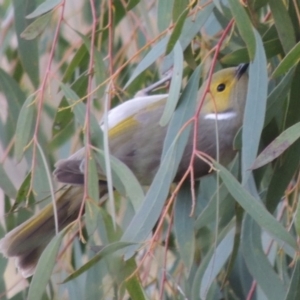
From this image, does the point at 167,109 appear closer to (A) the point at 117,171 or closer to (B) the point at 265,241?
(A) the point at 117,171

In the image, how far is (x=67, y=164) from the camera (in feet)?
3.87

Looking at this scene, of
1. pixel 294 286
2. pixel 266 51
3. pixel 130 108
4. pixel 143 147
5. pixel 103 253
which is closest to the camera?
pixel 103 253

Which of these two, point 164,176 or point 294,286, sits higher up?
point 164,176

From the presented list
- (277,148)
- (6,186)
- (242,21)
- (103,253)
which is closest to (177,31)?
(242,21)

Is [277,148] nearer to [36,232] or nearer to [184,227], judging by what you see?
[184,227]

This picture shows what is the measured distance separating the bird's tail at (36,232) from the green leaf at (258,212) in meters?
0.46

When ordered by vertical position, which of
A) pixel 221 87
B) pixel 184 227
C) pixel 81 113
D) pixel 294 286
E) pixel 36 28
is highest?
pixel 36 28

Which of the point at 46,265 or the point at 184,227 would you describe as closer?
the point at 46,265

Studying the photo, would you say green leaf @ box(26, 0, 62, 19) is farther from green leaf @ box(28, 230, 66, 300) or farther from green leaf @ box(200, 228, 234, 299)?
green leaf @ box(200, 228, 234, 299)

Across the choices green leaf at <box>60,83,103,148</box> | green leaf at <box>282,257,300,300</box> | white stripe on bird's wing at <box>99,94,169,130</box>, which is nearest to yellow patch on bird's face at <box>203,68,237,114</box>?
white stripe on bird's wing at <box>99,94,169,130</box>

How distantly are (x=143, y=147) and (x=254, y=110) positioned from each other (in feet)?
1.06

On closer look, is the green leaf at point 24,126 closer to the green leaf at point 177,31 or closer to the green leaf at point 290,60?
the green leaf at point 177,31

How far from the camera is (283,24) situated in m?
1.04

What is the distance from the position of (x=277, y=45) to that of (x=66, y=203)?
50 cm
